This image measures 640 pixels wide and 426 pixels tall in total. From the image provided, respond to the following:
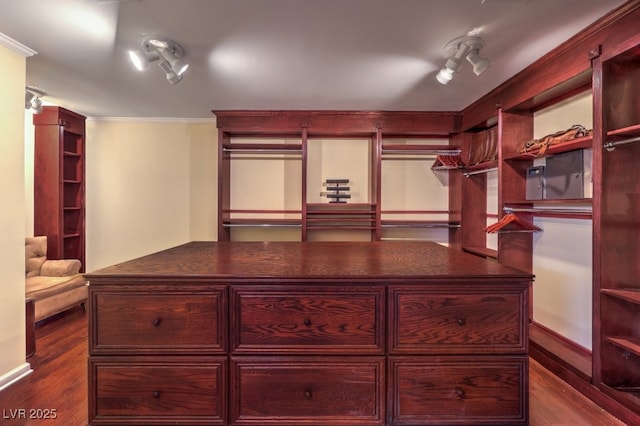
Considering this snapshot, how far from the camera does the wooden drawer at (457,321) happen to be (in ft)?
4.65

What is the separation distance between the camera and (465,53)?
6.66 feet

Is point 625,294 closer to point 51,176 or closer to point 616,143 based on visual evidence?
point 616,143

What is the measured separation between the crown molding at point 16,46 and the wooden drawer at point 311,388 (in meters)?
2.54

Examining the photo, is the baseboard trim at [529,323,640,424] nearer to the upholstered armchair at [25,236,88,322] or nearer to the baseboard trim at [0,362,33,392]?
the baseboard trim at [0,362,33,392]

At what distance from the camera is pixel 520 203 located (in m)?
2.73

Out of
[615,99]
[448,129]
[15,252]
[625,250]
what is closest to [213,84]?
[15,252]

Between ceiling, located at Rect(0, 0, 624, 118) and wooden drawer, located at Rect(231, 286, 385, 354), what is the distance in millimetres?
1555

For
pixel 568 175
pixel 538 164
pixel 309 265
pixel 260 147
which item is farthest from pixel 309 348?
pixel 260 147

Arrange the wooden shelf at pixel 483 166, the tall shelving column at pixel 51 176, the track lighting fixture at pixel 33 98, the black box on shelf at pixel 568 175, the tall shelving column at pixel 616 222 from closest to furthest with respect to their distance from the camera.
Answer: the tall shelving column at pixel 616 222 < the black box on shelf at pixel 568 175 < the track lighting fixture at pixel 33 98 < the wooden shelf at pixel 483 166 < the tall shelving column at pixel 51 176

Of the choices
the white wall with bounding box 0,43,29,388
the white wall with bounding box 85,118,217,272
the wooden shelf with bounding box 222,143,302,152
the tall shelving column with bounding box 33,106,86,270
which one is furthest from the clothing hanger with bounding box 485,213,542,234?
the tall shelving column with bounding box 33,106,86,270

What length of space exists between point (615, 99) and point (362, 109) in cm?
221

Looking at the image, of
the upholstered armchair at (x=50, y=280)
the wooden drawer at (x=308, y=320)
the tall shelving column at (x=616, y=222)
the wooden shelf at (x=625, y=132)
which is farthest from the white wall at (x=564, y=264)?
the upholstered armchair at (x=50, y=280)

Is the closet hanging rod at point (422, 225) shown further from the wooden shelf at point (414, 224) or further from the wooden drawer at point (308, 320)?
the wooden drawer at point (308, 320)

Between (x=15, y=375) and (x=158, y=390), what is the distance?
5.10 ft
